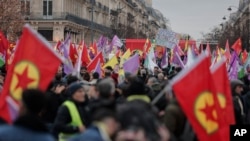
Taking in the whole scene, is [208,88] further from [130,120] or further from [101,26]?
[101,26]

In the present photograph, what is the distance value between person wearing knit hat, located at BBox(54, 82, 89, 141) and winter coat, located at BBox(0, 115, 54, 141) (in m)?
2.17

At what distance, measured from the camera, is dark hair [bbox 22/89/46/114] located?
16.3 ft

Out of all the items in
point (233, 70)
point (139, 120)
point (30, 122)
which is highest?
point (139, 120)

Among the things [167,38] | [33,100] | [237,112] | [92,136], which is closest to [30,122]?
[33,100]

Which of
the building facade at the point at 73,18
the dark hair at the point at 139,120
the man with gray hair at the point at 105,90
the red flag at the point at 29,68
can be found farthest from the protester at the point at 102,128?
the building facade at the point at 73,18

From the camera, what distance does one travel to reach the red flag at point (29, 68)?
20.9 ft

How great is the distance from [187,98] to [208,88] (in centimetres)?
28

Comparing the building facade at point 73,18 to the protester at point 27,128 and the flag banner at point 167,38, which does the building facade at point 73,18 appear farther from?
the protester at point 27,128

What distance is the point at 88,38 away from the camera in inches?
3004

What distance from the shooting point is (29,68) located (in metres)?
6.43

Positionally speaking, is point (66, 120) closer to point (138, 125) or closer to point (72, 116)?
point (72, 116)

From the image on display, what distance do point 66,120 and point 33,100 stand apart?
209cm

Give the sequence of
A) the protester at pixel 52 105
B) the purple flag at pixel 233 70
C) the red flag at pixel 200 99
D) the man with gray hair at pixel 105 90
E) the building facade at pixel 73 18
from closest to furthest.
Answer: the red flag at pixel 200 99, the man with gray hair at pixel 105 90, the protester at pixel 52 105, the purple flag at pixel 233 70, the building facade at pixel 73 18

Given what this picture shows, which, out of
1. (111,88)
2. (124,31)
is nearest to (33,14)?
(124,31)
